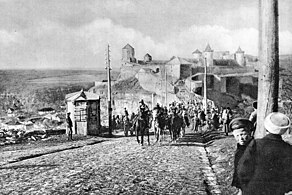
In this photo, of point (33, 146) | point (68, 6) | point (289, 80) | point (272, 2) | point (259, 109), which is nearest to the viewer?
point (272, 2)

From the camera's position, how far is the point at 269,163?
2.73 meters

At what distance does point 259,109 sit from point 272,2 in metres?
1.48

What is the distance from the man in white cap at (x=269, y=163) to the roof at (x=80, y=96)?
931 cm

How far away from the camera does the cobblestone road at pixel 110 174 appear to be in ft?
17.4

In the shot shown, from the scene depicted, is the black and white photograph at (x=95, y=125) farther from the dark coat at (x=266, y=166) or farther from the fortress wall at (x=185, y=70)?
the fortress wall at (x=185, y=70)

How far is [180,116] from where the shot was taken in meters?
13.2

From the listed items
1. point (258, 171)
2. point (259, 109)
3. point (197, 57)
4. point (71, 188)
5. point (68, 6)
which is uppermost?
point (197, 57)

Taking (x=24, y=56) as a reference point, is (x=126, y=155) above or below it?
below

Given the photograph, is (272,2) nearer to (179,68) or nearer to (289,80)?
(289,80)

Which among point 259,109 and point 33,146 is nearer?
point 259,109

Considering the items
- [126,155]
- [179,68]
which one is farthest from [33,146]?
[179,68]

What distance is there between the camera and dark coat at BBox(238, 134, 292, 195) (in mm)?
2729

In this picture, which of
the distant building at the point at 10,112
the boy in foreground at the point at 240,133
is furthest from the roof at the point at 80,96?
the boy in foreground at the point at 240,133

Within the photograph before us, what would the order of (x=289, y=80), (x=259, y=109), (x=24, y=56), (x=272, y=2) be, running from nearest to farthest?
(x=272, y=2) < (x=259, y=109) < (x=24, y=56) < (x=289, y=80)
